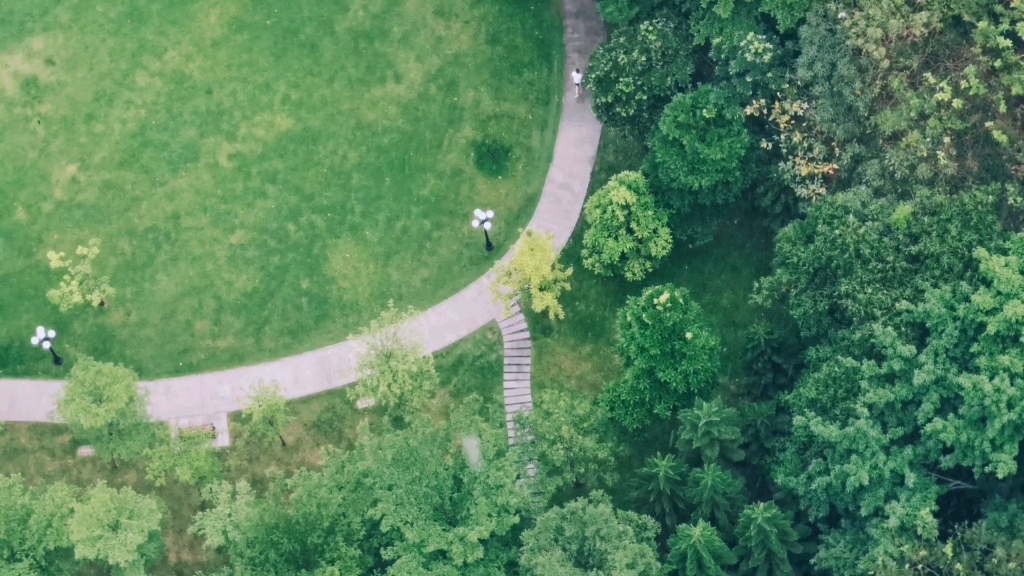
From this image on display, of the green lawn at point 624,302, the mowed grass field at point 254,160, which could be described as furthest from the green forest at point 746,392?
the mowed grass field at point 254,160

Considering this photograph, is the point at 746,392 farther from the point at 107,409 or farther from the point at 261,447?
the point at 107,409

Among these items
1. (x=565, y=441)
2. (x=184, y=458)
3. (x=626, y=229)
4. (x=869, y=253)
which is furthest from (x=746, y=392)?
(x=184, y=458)

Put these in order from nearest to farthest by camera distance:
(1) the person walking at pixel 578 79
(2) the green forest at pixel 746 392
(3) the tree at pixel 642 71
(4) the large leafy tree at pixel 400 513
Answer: (2) the green forest at pixel 746 392 → (4) the large leafy tree at pixel 400 513 → (3) the tree at pixel 642 71 → (1) the person walking at pixel 578 79

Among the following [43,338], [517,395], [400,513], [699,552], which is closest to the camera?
[699,552]

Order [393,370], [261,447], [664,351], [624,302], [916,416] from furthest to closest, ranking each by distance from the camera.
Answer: [624,302], [261,447], [393,370], [664,351], [916,416]

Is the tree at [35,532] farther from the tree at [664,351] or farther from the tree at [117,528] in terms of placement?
the tree at [664,351]
